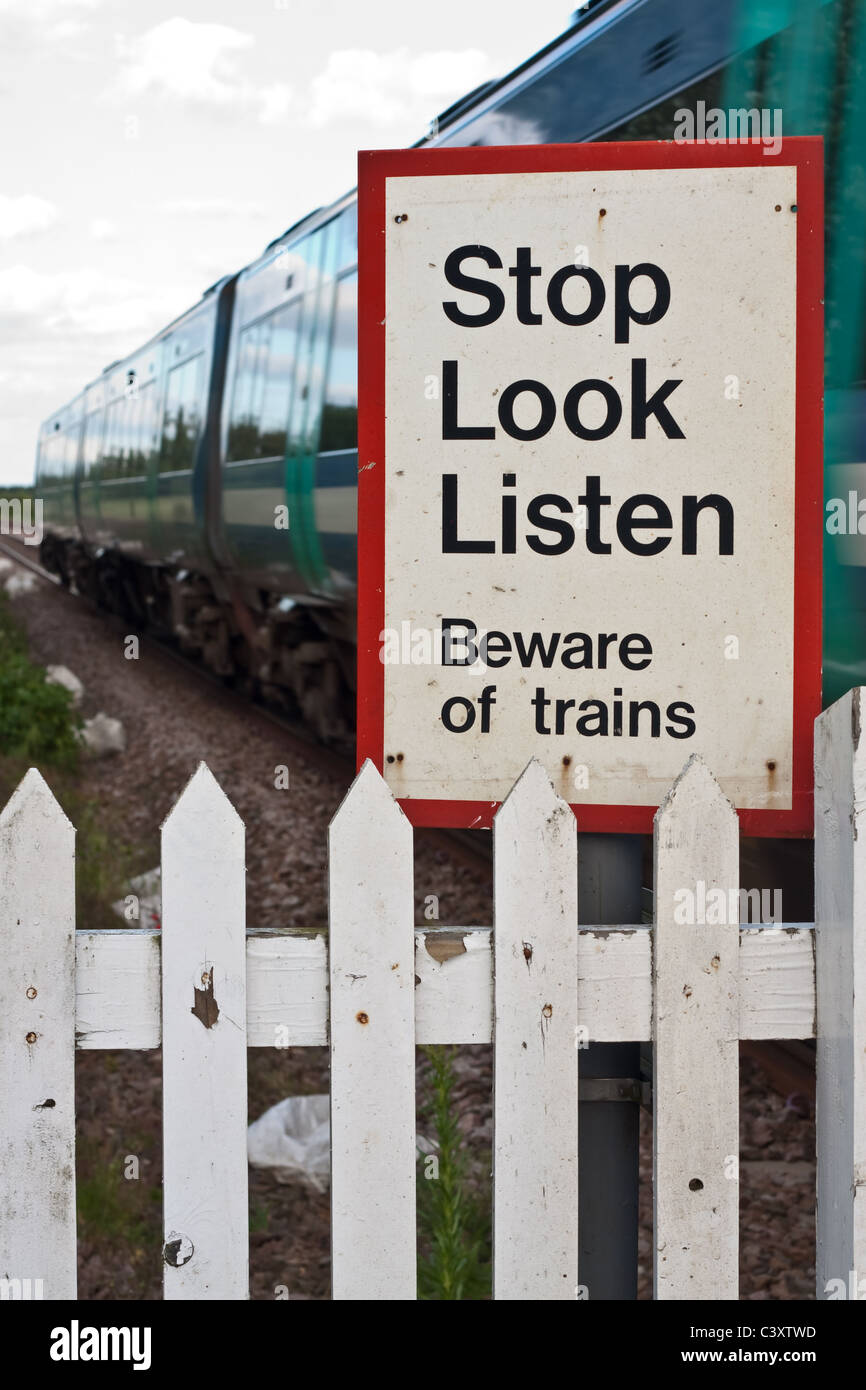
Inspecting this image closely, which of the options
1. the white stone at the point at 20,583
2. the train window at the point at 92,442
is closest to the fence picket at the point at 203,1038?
the train window at the point at 92,442

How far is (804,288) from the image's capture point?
193 centimetres

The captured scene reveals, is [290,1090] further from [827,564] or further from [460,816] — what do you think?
[460,816]

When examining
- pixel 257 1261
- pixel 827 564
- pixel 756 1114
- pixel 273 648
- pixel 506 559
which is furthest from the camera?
pixel 273 648

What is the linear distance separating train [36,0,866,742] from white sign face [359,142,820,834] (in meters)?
1.97

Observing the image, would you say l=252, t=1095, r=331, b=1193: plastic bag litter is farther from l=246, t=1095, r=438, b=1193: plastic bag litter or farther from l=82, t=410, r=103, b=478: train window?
l=82, t=410, r=103, b=478: train window

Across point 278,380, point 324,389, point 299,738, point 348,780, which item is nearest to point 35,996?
point 324,389

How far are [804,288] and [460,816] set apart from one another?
842 millimetres

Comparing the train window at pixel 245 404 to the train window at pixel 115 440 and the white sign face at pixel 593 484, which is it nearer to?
the train window at pixel 115 440

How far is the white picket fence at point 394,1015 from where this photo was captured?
73.6 inches

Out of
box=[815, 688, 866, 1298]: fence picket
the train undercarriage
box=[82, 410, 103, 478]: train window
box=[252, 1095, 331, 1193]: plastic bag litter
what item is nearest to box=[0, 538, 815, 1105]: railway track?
the train undercarriage

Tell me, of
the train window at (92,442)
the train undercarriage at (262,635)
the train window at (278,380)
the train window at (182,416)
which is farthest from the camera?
the train window at (92,442)
